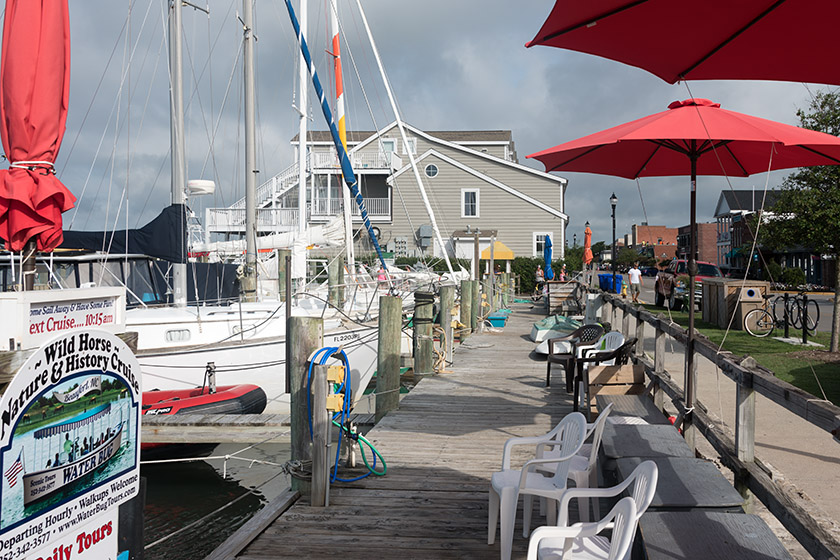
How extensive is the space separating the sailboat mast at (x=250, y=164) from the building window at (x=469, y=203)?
69.1ft

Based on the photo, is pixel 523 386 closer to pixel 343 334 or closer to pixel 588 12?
pixel 343 334

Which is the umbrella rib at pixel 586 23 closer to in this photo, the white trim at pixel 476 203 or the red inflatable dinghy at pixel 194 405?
the red inflatable dinghy at pixel 194 405

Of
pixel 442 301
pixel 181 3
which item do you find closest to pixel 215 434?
pixel 442 301

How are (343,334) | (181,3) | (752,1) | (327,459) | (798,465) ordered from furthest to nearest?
1. (181,3)
2. (343,334)
3. (798,465)
4. (327,459)
5. (752,1)

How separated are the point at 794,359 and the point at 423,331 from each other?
7838 millimetres

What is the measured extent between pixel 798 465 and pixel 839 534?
176 inches

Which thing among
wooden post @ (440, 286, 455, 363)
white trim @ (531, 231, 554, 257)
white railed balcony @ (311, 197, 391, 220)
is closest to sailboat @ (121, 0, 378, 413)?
wooden post @ (440, 286, 455, 363)

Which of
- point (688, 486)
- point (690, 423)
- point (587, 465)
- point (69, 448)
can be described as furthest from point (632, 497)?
point (690, 423)

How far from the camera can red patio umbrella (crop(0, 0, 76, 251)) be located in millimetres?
4699

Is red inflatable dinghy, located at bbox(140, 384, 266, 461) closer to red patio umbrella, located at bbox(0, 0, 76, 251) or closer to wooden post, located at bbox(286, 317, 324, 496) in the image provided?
wooden post, located at bbox(286, 317, 324, 496)

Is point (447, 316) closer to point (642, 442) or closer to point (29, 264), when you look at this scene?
point (642, 442)

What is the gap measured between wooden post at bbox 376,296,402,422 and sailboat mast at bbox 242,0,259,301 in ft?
25.5

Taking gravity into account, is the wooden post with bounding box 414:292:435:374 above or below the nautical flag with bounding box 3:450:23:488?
below

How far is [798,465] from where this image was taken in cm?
691
